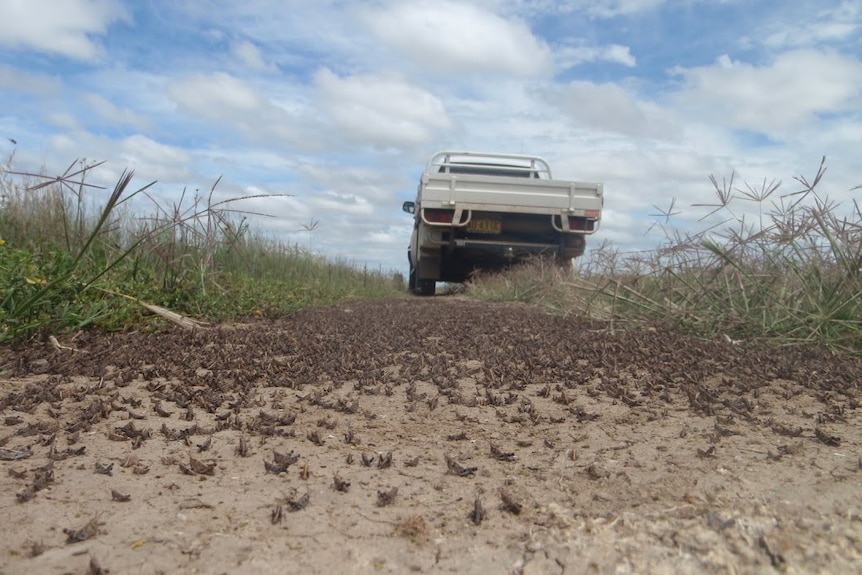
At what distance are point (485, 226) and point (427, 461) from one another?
8.63 metres

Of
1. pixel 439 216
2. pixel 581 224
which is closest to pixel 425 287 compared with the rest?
pixel 439 216

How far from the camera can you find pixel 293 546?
1.65 meters

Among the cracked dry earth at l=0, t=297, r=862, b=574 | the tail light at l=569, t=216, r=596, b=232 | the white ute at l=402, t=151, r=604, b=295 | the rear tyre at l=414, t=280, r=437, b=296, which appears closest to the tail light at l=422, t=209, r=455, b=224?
the white ute at l=402, t=151, r=604, b=295

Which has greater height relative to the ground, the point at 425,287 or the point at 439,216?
the point at 439,216

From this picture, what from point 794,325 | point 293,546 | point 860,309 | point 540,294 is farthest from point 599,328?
point 293,546

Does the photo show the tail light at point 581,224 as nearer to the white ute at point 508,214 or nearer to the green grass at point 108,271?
the white ute at point 508,214

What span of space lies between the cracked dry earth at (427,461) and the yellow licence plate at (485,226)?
6690mm

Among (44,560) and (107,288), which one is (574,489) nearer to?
(44,560)

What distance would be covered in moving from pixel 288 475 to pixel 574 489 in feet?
2.68

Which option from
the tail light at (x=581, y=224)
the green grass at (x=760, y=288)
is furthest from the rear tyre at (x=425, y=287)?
the green grass at (x=760, y=288)

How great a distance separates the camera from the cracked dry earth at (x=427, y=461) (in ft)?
5.24

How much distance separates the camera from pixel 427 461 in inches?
90.4

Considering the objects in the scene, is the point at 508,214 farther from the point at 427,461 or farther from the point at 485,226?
the point at 427,461

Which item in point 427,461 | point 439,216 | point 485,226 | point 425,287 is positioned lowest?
point 427,461
